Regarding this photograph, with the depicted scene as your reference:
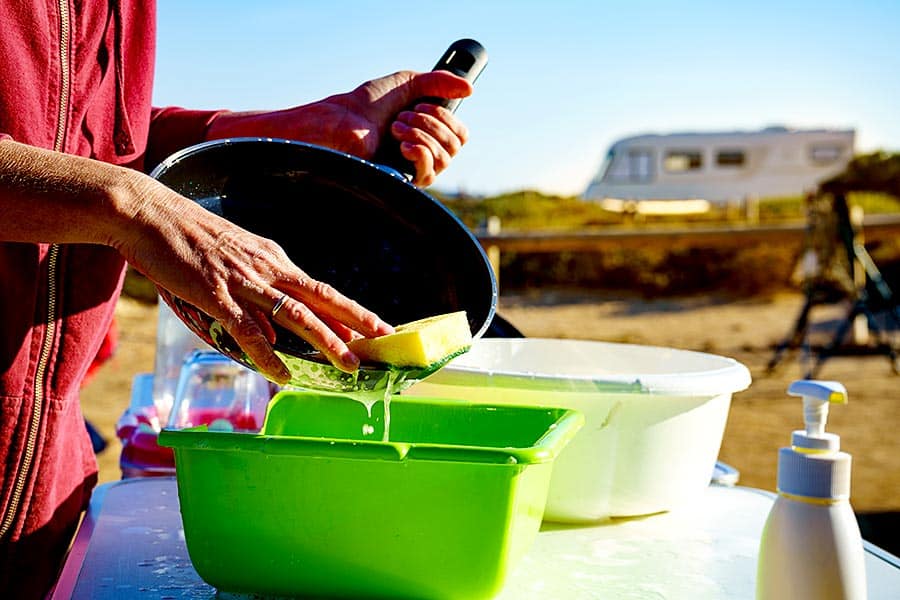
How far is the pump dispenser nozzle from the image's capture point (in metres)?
0.79

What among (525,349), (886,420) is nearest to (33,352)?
(525,349)

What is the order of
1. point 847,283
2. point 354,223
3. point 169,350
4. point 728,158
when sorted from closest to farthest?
point 354,223, point 169,350, point 847,283, point 728,158

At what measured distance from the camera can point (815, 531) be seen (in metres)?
0.79

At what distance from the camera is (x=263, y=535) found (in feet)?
2.96

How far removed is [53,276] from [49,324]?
0.19ft

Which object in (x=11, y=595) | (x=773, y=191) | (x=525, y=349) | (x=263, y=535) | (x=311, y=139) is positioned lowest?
(x=11, y=595)

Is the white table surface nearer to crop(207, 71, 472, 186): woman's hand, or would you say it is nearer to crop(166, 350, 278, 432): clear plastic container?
crop(166, 350, 278, 432): clear plastic container

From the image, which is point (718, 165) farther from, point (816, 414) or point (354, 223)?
point (816, 414)

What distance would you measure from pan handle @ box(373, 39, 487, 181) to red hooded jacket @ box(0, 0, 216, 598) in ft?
1.07

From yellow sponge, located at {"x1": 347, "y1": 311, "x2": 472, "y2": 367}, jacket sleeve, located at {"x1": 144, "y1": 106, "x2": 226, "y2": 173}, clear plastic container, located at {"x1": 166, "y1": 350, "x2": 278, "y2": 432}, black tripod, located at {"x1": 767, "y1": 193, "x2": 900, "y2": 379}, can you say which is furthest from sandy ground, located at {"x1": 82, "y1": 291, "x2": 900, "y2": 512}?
yellow sponge, located at {"x1": 347, "y1": 311, "x2": 472, "y2": 367}

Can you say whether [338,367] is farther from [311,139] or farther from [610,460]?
[311,139]

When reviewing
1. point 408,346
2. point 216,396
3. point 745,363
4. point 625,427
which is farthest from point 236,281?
point 745,363

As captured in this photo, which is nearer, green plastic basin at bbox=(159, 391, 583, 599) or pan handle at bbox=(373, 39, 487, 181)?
green plastic basin at bbox=(159, 391, 583, 599)

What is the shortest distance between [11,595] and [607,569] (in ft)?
2.34
